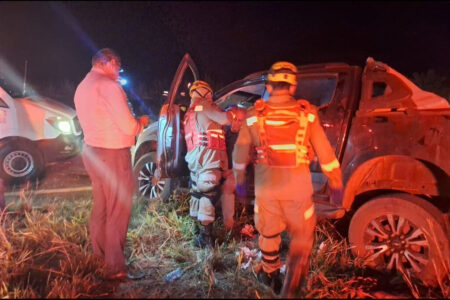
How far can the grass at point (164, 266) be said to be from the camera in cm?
308

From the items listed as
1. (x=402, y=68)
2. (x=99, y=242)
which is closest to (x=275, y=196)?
(x=99, y=242)

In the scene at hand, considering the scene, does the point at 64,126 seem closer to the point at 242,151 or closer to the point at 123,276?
the point at 123,276

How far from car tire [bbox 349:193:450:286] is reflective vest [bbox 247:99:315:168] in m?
1.15

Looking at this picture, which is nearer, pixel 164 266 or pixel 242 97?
pixel 164 266

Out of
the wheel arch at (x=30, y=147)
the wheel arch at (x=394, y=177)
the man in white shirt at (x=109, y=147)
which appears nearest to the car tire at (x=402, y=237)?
the wheel arch at (x=394, y=177)

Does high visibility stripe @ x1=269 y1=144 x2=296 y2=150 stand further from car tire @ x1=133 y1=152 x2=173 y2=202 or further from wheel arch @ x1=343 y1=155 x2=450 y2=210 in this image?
car tire @ x1=133 y1=152 x2=173 y2=202

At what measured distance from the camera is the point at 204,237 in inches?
165

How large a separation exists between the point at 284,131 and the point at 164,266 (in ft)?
5.99

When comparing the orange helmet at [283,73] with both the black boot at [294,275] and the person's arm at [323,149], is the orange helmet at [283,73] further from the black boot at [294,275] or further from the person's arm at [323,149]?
the black boot at [294,275]

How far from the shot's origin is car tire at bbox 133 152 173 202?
219 inches

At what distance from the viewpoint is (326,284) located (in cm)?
320

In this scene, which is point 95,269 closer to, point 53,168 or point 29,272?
point 29,272

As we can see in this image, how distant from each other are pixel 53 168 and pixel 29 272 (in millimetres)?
5024

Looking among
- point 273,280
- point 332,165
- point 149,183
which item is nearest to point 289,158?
point 332,165
